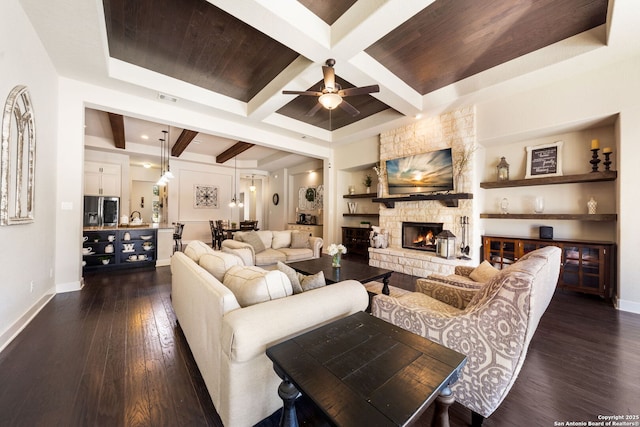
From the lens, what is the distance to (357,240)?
20.9ft

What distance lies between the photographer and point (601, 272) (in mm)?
3250

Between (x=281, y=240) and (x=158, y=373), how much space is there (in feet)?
11.3

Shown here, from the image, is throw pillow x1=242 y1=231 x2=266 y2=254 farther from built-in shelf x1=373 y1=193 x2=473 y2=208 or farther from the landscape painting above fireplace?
the landscape painting above fireplace

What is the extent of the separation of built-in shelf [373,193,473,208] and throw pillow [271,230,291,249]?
2243 millimetres

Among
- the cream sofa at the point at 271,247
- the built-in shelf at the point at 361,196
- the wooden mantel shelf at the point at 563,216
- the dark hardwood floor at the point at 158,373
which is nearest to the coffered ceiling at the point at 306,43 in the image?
the wooden mantel shelf at the point at 563,216

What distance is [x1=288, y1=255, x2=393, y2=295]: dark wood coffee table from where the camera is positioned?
2.97 m

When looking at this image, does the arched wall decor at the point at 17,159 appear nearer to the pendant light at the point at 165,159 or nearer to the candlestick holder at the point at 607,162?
the pendant light at the point at 165,159

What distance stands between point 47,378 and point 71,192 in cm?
287

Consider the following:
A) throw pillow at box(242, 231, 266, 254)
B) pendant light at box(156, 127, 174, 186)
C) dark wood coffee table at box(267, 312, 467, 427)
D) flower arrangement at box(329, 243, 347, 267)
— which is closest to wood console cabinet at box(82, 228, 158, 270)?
pendant light at box(156, 127, 174, 186)

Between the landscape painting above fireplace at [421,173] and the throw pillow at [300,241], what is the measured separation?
2.21m

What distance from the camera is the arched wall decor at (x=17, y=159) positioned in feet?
6.68

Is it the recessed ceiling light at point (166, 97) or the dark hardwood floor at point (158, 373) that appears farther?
the recessed ceiling light at point (166, 97)

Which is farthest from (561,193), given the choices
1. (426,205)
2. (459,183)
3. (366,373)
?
(366,373)

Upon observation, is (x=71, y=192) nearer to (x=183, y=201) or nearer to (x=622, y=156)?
(x=183, y=201)
